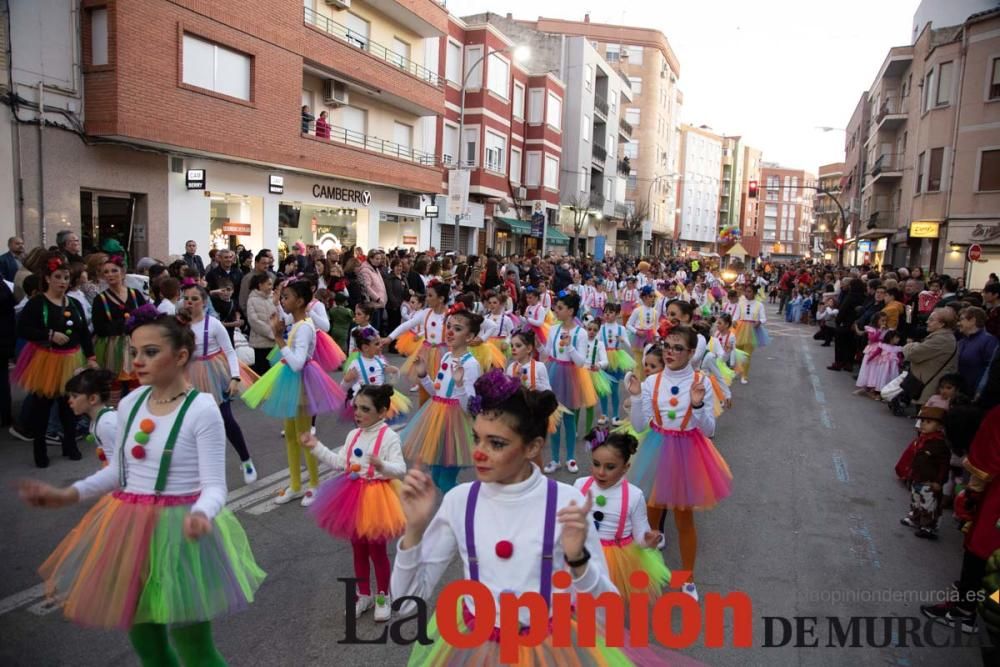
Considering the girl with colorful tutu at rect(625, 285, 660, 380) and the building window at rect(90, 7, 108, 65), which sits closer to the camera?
the girl with colorful tutu at rect(625, 285, 660, 380)

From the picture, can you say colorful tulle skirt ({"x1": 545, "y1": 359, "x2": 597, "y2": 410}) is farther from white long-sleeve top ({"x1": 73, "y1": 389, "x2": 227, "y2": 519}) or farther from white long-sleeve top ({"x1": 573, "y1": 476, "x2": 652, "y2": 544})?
white long-sleeve top ({"x1": 73, "y1": 389, "x2": 227, "y2": 519})

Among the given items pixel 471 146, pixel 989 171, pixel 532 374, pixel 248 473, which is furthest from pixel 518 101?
pixel 248 473

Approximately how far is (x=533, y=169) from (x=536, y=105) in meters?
3.56

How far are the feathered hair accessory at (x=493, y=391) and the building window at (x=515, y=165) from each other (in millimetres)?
35403

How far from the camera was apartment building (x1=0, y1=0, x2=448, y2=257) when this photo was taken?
14.7 meters

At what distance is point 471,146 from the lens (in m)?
33.0

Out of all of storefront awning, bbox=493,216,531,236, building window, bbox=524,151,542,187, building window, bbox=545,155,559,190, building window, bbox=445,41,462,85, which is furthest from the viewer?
building window, bbox=545,155,559,190

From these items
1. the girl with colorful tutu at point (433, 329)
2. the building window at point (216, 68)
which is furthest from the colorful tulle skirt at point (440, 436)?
the building window at point (216, 68)

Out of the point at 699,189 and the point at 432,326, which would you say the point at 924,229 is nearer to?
the point at 432,326

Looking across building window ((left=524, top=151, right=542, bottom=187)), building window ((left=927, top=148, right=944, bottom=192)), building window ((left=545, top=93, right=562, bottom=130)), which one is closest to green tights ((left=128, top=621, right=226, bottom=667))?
building window ((left=927, top=148, right=944, bottom=192))

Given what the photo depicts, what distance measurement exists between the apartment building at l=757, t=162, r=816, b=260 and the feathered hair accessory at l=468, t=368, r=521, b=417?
136972 millimetres

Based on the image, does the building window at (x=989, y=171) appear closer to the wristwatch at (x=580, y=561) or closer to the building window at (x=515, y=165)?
the building window at (x=515, y=165)

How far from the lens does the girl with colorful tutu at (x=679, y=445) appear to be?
4980 mm

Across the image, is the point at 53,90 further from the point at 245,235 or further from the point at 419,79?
the point at 419,79
